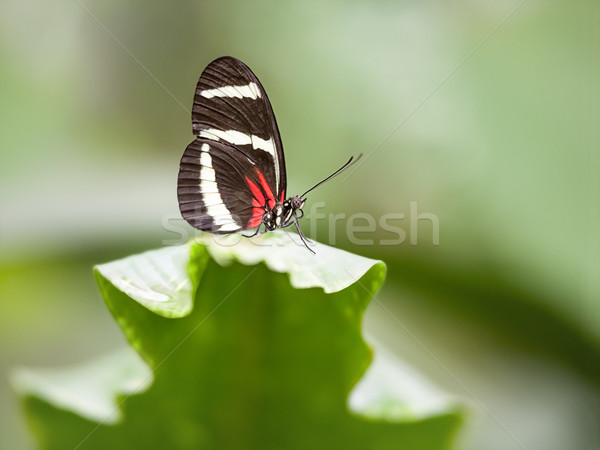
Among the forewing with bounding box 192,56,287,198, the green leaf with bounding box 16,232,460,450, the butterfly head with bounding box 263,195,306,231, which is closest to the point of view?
the green leaf with bounding box 16,232,460,450

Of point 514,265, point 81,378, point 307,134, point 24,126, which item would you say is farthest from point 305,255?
point 24,126

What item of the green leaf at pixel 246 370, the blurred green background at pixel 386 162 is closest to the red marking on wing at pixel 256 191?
the blurred green background at pixel 386 162

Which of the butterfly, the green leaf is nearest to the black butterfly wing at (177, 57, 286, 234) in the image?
the butterfly

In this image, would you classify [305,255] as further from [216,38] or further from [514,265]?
[216,38]

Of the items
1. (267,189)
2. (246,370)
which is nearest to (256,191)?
(267,189)

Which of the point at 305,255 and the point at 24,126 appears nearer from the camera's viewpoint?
the point at 305,255

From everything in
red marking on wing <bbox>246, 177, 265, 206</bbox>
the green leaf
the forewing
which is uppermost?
the forewing

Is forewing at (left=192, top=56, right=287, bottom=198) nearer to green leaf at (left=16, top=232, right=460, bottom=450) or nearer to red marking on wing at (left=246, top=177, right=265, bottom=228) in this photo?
red marking on wing at (left=246, top=177, right=265, bottom=228)
